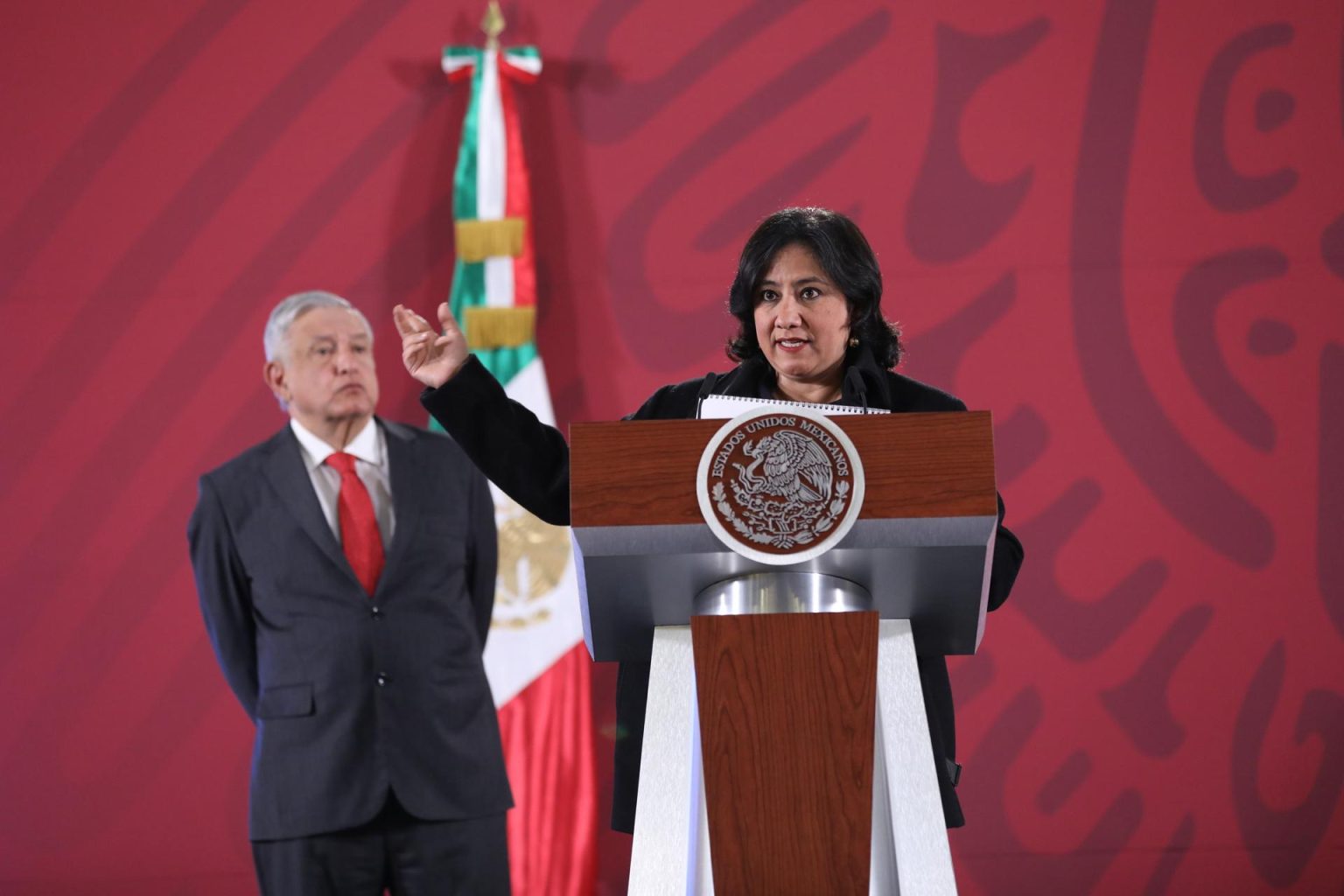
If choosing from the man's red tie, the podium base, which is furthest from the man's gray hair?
the podium base

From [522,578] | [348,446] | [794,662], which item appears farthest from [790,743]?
[522,578]

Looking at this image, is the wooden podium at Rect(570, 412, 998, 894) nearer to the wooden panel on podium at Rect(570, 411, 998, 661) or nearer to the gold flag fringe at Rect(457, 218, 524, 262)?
the wooden panel on podium at Rect(570, 411, 998, 661)

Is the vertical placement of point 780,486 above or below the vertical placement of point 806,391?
below

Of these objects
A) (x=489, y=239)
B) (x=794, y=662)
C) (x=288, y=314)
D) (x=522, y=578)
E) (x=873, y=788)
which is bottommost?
(x=873, y=788)

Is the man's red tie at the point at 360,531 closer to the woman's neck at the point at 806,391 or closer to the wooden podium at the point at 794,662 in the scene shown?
the woman's neck at the point at 806,391

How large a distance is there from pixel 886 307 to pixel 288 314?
5.14 feet

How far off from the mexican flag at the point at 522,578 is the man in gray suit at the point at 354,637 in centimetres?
59

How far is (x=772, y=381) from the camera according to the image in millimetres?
1834

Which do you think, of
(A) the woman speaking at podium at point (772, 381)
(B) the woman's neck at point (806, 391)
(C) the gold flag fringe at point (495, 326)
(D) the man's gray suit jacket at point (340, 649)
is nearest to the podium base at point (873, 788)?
(A) the woman speaking at podium at point (772, 381)

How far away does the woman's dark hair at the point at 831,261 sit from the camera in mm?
1821

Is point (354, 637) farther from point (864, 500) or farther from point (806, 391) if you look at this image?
point (864, 500)

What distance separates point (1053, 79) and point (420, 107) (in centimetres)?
170

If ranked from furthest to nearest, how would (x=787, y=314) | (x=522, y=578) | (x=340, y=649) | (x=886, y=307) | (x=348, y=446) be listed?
(x=886, y=307) → (x=522, y=578) → (x=348, y=446) → (x=340, y=649) → (x=787, y=314)

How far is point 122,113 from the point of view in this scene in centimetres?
387
